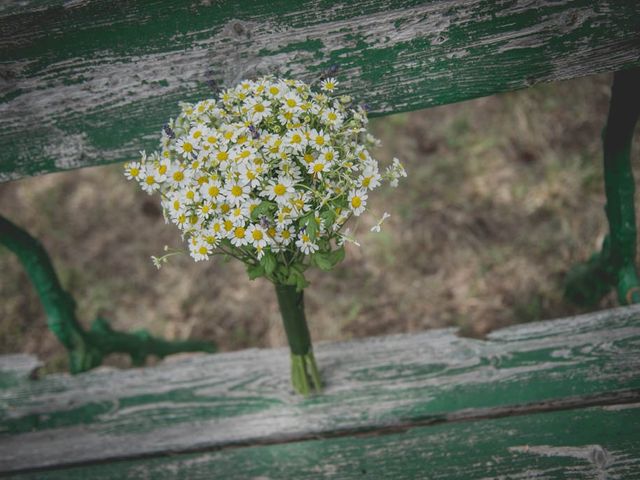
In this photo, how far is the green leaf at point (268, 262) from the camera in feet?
3.49

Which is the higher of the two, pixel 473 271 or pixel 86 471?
pixel 473 271

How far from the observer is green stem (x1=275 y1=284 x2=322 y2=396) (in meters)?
1.32

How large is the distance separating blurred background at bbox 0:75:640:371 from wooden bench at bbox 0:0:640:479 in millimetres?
676

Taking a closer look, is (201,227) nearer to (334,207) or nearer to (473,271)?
(334,207)

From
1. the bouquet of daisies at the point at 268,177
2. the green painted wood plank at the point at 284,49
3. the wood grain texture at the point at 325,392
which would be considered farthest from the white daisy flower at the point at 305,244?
the wood grain texture at the point at 325,392

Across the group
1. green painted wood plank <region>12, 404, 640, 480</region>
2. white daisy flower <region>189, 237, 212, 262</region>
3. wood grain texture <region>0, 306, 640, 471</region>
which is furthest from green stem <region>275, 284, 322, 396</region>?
white daisy flower <region>189, 237, 212, 262</region>

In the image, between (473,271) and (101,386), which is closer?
(101,386)

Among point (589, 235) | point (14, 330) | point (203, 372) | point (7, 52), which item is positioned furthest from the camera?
point (14, 330)

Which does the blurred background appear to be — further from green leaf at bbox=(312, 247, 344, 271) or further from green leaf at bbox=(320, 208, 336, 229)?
green leaf at bbox=(320, 208, 336, 229)

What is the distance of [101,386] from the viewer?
67.0 inches

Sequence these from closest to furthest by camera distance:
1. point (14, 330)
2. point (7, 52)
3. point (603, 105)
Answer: point (7, 52) < point (14, 330) < point (603, 105)

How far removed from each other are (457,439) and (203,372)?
775 mm

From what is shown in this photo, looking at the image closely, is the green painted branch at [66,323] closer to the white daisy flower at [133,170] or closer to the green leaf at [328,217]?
the white daisy flower at [133,170]

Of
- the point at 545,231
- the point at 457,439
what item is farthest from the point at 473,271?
the point at 457,439
